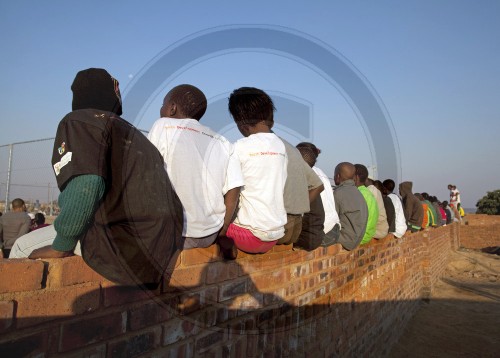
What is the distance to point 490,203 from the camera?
3167 cm

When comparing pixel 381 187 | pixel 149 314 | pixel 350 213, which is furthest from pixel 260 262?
pixel 381 187

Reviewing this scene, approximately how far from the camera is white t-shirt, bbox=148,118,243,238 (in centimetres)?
195

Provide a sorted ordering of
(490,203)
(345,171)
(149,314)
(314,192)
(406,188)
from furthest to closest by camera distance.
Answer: (490,203), (406,188), (345,171), (314,192), (149,314)

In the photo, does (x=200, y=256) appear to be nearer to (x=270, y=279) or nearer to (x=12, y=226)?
(x=270, y=279)

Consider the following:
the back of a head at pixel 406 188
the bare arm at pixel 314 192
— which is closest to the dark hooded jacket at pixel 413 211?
the back of a head at pixel 406 188

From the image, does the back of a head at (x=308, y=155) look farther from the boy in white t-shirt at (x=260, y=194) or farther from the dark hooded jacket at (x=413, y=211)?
the dark hooded jacket at (x=413, y=211)

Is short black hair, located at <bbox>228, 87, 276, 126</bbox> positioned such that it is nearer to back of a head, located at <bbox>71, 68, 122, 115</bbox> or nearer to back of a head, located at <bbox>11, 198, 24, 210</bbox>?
back of a head, located at <bbox>71, 68, 122, 115</bbox>

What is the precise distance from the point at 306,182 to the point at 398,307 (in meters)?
4.56

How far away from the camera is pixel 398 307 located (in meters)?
6.39

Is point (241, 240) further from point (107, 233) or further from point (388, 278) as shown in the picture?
point (388, 278)

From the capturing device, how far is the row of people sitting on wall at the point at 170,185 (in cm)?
141

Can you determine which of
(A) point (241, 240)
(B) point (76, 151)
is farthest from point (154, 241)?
(A) point (241, 240)

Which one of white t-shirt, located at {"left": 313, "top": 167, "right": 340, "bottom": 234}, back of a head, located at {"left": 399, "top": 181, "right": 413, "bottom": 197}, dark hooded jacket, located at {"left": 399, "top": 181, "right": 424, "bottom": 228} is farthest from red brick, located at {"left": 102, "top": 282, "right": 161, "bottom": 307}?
back of a head, located at {"left": 399, "top": 181, "right": 413, "bottom": 197}

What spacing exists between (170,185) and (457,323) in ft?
25.3
